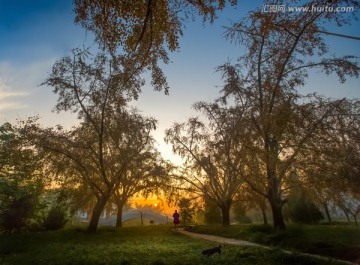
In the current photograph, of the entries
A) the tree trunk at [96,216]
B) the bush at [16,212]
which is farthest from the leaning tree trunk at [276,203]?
the bush at [16,212]

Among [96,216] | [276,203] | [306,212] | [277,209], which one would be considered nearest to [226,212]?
[306,212]

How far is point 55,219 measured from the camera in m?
30.4

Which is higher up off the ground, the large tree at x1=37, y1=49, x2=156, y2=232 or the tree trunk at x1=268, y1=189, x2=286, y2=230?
the large tree at x1=37, y1=49, x2=156, y2=232

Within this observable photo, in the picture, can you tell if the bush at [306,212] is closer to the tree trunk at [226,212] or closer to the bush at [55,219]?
the tree trunk at [226,212]

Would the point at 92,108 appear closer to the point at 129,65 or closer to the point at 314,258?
the point at 129,65

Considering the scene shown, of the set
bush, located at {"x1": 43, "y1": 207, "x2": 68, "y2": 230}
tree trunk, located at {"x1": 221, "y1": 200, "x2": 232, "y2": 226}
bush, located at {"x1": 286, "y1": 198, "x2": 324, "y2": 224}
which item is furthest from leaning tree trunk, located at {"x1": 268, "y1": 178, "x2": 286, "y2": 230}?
bush, located at {"x1": 43, "y1": 207, "x2": 68, "y2": 230}

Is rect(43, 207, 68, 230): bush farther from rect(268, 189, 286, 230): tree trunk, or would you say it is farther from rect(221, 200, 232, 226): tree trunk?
rect(268, 189, 286, 230): tree trunk

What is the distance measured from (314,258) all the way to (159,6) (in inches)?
443

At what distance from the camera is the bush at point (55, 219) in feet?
98.4

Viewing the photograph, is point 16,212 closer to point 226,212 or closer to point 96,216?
point 96,216

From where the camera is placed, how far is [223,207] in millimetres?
32625

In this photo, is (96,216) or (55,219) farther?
(55,219)

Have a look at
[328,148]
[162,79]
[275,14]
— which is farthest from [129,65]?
[328,148]

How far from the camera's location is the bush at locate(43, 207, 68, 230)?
30.0 m
